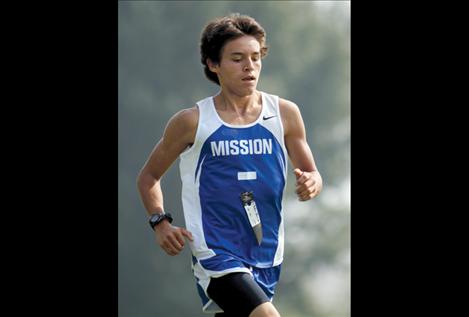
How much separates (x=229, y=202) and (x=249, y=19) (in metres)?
1.42

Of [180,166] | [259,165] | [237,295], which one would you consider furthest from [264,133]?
[237,295]

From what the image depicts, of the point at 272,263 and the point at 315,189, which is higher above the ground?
the point at 315,189

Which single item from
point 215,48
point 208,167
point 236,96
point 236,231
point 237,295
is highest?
point 215,48

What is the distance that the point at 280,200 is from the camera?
19.2 feet

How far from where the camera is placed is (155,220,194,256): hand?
5.62 m

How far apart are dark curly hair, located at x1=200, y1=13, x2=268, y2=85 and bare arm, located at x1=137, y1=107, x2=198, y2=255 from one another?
482 millimetres

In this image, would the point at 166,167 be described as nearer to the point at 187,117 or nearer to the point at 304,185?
the point at 187,117

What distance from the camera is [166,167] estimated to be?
6113 millimetres

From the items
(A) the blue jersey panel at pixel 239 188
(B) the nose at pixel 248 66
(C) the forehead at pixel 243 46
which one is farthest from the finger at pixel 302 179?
(C) the forehead at pixel 243 46

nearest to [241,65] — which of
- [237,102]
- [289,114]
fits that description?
[237,102]

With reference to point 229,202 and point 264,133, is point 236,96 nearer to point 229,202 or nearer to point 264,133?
point 264,133

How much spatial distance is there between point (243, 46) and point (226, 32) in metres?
0.21

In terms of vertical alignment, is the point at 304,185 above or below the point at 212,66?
below

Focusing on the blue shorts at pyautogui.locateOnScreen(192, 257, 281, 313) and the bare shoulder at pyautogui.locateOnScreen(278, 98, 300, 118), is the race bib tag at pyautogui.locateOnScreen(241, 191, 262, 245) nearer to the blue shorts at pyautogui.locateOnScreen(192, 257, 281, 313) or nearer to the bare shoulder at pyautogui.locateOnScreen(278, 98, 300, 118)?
the blue shorts at pyautogui.locateOnScreen(192, 257, 281, 313)
